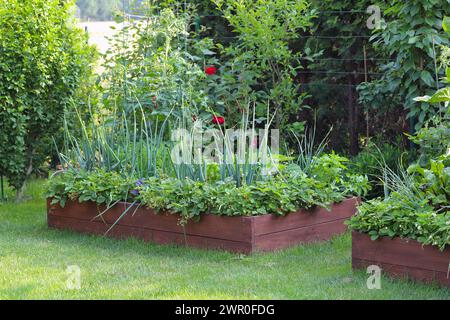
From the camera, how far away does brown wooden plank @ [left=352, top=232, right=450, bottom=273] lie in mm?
4660

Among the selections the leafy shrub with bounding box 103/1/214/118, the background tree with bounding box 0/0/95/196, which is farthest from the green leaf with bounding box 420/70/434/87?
the background tree with bounding box 0/0/95/196

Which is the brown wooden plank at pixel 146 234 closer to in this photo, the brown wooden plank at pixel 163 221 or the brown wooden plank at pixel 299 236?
the brown wooden plank at pixel 163 221

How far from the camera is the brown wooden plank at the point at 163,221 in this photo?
5.64 meters

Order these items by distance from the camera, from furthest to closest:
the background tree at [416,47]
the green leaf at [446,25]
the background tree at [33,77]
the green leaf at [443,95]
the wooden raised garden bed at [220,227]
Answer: the background tree at [33,77] < the background tree at [416,47] < the wooden raised garden bed at [220,227] < the green leaf at [446,25] < the green leaf at [443,95]

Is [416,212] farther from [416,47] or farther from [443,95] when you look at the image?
[416,47]

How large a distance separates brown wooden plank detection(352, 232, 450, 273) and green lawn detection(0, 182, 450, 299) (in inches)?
5.4

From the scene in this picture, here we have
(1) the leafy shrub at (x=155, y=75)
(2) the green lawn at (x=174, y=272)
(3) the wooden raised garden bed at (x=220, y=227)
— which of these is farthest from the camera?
(1) the leafy shrub at (x=155, y=75)

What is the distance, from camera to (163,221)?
6.01m

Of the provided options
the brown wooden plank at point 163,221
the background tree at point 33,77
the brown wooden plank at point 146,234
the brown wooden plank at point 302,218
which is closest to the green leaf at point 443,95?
the brown wooden plank at point 302,218

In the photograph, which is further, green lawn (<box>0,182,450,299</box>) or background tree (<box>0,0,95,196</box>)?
background tree (<box>0,0,95,196</box>)

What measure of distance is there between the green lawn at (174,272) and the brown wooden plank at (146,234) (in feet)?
0.29

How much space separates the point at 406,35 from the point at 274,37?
1884mm

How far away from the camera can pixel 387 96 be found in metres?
8.05

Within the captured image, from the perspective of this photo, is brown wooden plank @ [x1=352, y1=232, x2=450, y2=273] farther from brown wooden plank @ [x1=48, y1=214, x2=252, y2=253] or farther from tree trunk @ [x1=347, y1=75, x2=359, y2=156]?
tree trunk @ [x1=347, y1=75, x2=359, y2=156]
